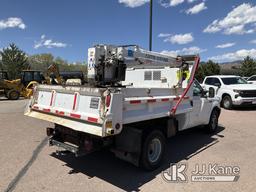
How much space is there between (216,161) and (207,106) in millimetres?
2392

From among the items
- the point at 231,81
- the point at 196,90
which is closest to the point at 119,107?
the point at 196,90

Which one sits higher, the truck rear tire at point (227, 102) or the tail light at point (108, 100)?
the tail light at point (108, 100)

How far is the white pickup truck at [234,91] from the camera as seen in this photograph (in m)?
13.4

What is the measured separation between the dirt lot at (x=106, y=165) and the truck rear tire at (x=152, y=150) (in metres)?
0.16

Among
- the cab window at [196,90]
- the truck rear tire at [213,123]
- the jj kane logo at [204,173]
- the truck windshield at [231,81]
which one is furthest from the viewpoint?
the truck windshield at [231,81]

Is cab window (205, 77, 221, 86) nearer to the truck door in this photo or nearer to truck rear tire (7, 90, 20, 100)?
the truck door

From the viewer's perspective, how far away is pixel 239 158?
5.56 meters

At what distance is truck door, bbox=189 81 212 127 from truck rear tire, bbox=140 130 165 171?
1.73m

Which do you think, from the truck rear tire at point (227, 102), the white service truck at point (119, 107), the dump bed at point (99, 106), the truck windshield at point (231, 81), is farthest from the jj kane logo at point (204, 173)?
the truck windshield at point (231, 81)

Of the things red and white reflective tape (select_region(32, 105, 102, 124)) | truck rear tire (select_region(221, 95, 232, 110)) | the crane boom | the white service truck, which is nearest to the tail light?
the white service truck

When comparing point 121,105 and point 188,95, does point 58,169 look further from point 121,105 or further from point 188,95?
point 188,95

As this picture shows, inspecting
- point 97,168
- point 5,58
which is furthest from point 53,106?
point 5,58

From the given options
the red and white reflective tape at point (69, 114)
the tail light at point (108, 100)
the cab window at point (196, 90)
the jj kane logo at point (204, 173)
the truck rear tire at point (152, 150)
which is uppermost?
the cab window at point (196, 90)

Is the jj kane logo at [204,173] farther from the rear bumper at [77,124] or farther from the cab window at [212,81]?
the cab window at [212,81]
